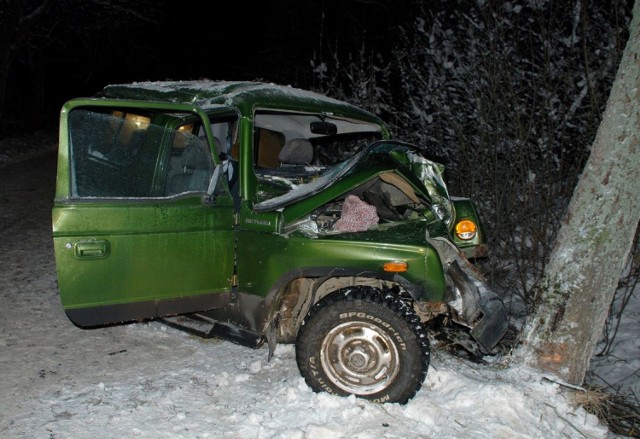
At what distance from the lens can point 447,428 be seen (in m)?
3.54

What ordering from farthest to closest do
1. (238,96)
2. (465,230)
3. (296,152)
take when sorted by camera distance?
(296,152)
(465,230)
(238,96)

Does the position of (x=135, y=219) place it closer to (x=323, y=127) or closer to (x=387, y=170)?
(x=387, y=170)

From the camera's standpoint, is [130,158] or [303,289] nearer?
[130,158]

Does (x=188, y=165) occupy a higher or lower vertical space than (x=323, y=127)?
lower

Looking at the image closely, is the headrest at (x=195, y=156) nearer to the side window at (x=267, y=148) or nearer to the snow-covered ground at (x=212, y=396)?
the side window at (x=267, y=148)

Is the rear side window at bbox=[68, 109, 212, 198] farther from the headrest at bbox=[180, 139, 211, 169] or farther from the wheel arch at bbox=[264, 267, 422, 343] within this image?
the wheel arch at bbox=[264, 267, 422, 343]

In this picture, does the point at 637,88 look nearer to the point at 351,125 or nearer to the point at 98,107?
the point at 351,125

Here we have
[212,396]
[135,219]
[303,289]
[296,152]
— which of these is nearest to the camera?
[135,219]

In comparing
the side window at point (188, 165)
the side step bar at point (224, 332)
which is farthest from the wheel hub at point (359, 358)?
the side window at point (188, 165)

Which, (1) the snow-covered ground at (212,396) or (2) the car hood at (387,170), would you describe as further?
(2) the car hood at (387,170)

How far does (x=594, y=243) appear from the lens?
395cm

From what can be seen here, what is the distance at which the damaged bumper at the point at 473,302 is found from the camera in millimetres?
3744

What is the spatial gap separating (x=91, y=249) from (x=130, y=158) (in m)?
0.76

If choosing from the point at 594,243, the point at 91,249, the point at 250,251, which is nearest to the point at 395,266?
the point at 250,251
